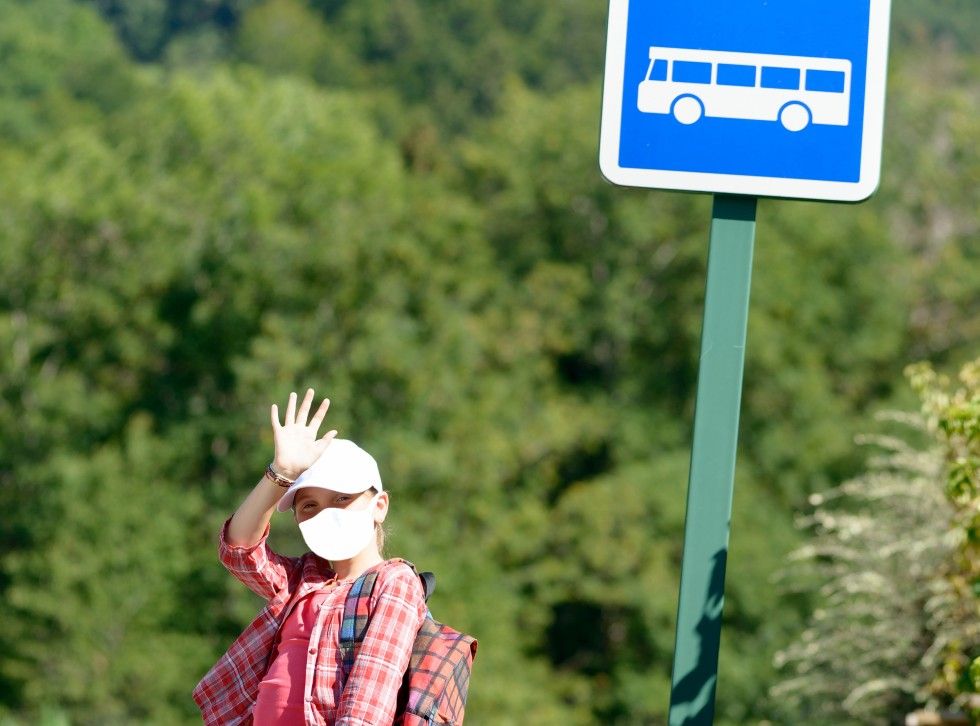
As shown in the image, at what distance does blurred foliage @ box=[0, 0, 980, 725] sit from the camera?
78.2 ft

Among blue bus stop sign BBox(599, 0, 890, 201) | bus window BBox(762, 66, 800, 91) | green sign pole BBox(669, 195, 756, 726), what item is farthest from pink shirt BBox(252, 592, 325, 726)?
bus window BBox(762, 66, 800, 91)

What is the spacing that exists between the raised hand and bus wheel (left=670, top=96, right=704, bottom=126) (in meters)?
0.78

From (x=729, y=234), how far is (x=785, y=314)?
2660 centimetres

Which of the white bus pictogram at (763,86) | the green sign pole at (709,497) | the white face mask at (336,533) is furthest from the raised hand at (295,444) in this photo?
the white bus pictogram at (763,86)

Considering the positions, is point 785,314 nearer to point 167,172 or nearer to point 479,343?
point 479,343

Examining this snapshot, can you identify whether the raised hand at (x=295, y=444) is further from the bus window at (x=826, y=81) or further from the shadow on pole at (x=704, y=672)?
the bus window at (x=826, y=81)

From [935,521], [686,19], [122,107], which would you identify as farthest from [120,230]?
[686,19]

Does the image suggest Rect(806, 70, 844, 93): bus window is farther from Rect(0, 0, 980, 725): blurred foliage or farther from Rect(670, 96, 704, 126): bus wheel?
Rect(0, 0, 980, 725): blurred foliage

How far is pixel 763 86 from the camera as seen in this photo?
272 cm

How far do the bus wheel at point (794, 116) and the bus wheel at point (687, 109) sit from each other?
129mm

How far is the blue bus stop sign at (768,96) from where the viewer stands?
2721 millimetres

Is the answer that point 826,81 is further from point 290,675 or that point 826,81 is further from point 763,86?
point 290,675

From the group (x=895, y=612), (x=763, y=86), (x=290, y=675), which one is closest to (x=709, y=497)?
(x=763, y=86)

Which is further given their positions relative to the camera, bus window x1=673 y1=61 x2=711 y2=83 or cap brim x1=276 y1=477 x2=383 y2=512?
cap brim x1=276 y1=477 x2=383 y2=512
